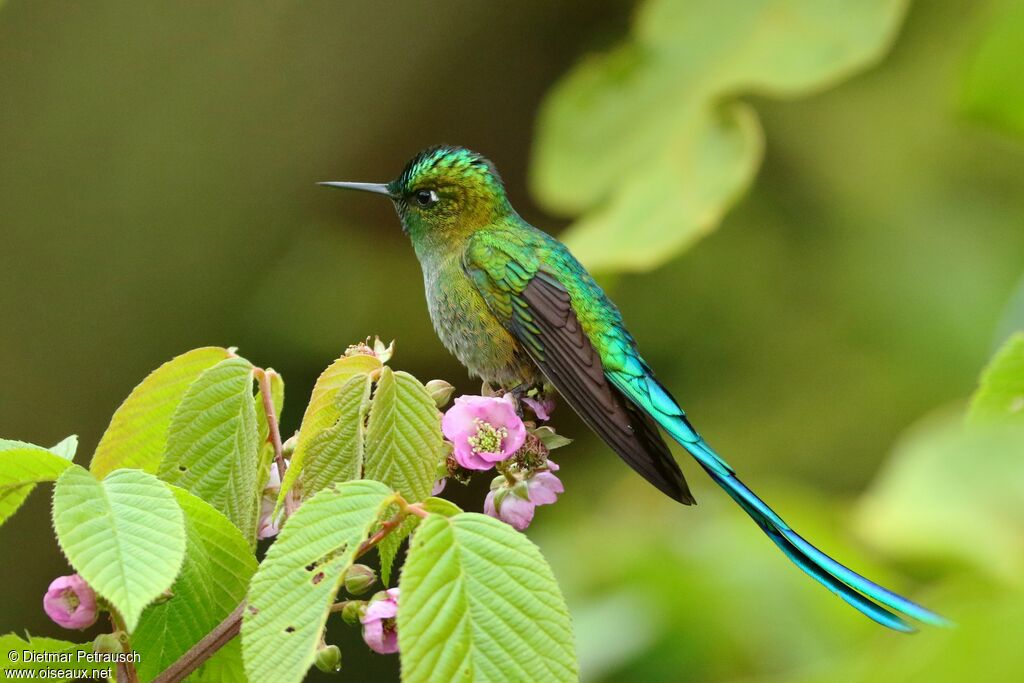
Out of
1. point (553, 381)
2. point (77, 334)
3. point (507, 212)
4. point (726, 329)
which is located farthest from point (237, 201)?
point (553, 381)

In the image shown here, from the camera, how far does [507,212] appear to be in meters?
2.99

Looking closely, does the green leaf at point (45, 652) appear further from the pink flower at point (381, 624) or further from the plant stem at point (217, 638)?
the pink flower at point (381, 624)

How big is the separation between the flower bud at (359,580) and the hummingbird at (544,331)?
0.56 metres

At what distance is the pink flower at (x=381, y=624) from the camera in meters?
1.52

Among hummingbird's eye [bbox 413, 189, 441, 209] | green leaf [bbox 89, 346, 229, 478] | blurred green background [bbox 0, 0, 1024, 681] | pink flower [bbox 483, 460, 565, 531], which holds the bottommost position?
blurred green background [bbox 0, 0, 1024, 681]

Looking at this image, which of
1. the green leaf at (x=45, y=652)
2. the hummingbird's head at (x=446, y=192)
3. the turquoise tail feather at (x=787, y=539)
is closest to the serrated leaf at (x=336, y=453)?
the green leaf at (x=45, y=652)

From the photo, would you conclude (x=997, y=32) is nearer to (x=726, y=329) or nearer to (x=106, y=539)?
(x=106, y=539)

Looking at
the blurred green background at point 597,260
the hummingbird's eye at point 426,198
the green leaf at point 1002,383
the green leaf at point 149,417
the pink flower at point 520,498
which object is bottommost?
the blurred green background at point 597,260

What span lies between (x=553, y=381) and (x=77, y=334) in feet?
14.6

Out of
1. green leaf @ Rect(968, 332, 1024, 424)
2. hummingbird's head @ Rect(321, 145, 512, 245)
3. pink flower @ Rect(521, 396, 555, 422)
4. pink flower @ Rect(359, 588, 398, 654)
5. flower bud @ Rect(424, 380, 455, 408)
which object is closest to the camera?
green leaf @ Rect(968, 332, 1024, 424)

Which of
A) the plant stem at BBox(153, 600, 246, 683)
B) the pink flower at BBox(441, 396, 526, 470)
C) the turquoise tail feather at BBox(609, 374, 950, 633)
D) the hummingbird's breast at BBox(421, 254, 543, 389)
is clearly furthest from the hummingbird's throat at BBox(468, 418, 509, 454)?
the hummingbird's breast at BBox(421, 254, 543, 389)

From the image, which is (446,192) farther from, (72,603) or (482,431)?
(72,603)

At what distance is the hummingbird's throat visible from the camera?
171 cm

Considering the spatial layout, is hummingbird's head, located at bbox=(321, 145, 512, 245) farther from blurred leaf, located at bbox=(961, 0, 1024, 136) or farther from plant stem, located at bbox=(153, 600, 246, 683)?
plant stem, located at bbox=(153, 600, 246, 683)
